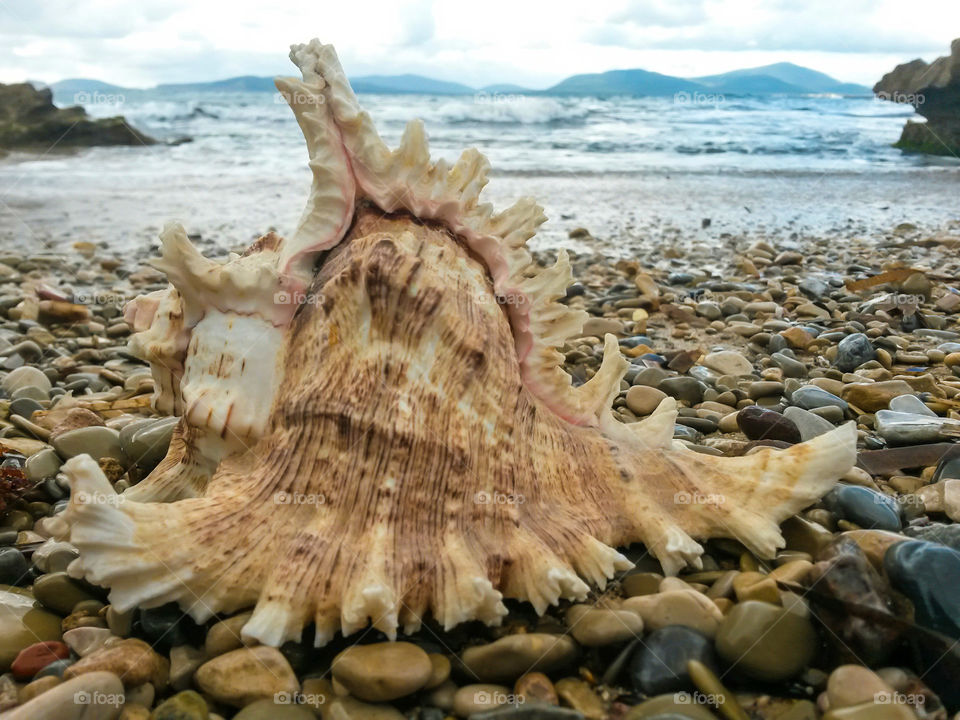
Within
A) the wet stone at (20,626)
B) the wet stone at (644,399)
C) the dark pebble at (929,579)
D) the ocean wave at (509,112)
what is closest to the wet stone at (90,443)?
the wet stone at (20,626)

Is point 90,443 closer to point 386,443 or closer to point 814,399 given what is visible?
point 386,443

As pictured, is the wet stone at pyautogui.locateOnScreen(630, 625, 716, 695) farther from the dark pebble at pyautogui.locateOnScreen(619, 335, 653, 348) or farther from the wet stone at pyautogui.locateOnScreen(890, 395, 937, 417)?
the dark pebble at pyautogui.locateOnScreen(619, 335, 653, 348)

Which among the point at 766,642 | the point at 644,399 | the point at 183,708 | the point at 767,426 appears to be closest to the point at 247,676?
the point at 183,708

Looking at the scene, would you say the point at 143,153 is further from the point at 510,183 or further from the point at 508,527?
the point at 508,527

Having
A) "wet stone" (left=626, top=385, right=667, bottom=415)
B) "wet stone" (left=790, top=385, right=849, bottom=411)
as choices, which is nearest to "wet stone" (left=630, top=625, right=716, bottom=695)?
"wet stone" (left=626, top=385, right=667, bottom=415)

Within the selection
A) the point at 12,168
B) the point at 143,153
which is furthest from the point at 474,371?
the point at 143,153

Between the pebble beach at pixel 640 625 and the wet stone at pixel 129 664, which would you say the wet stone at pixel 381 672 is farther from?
the wet stone at pixel 129 664
